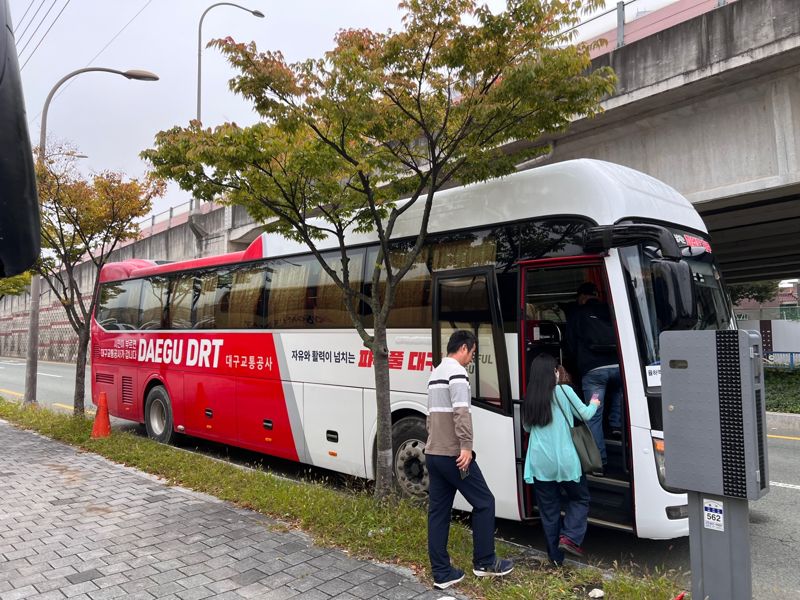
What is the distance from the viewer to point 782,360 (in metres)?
21.1

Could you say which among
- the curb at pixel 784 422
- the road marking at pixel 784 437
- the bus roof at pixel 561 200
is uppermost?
the bus roof at pixel 561 200

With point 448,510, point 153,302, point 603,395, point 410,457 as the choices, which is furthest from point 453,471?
point 153,302

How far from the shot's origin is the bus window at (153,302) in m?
10.1

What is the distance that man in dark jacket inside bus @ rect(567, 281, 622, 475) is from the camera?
5.11 metres

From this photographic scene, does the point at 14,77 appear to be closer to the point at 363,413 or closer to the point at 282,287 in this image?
the point at 363,413

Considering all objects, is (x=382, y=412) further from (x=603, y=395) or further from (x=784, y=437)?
(x=784, y=437)

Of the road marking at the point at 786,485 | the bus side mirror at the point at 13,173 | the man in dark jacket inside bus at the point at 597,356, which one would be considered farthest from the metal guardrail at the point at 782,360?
the bus side mirror at the point at 13,173

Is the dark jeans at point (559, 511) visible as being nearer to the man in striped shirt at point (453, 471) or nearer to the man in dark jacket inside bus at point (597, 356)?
the man in striped shirt at point (453, 471)

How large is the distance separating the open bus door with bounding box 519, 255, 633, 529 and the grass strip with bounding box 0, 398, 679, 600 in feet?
1.62

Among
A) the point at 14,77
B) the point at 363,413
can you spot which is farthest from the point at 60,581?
the point at 14,77

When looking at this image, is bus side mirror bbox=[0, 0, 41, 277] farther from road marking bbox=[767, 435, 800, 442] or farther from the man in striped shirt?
road marking bbox=[767, 435, 800, 442]

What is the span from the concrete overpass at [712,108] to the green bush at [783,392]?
4111 millimetres

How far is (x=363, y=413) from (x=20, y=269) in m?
5.54

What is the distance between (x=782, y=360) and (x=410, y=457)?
66.8 ft
